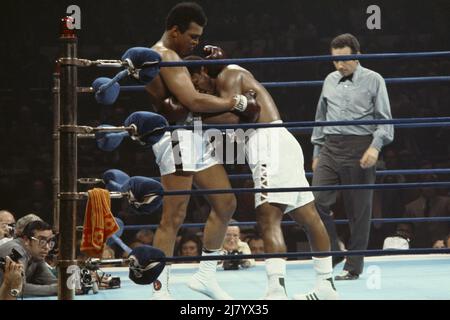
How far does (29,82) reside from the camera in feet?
21.8

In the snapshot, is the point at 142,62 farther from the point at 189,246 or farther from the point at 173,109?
the point at 189,246

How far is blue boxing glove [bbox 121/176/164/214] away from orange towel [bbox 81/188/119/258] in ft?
0.26

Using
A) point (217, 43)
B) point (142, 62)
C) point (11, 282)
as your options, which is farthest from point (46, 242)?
point (217, 43)

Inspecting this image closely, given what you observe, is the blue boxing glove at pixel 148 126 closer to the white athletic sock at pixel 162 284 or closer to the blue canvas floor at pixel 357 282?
the white athletic sock at pixel 162 284

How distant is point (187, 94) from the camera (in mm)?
2791

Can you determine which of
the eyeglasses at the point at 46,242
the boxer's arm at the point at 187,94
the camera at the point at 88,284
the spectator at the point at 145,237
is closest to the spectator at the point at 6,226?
the eyeglasses at the point at 46,242

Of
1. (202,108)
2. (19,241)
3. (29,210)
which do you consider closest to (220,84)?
(202,108)

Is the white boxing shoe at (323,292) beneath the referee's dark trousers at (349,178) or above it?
beneath

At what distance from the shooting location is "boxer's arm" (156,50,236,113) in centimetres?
277

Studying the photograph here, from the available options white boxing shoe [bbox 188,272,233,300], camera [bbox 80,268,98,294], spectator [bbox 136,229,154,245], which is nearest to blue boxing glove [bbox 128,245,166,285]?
white boxing shoe [bbox 188,272,233,300]

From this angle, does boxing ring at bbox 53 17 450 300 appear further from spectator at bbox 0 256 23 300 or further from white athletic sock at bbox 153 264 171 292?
spectator at bbox 0 256 23 300

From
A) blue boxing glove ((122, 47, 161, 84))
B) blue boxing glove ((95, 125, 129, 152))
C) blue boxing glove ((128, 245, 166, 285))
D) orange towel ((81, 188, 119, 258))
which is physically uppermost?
blue boxing glove ((122, 47, 161, 84))

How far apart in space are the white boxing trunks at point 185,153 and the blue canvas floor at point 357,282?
1.70 feet

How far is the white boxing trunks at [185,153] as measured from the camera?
3008 mm
